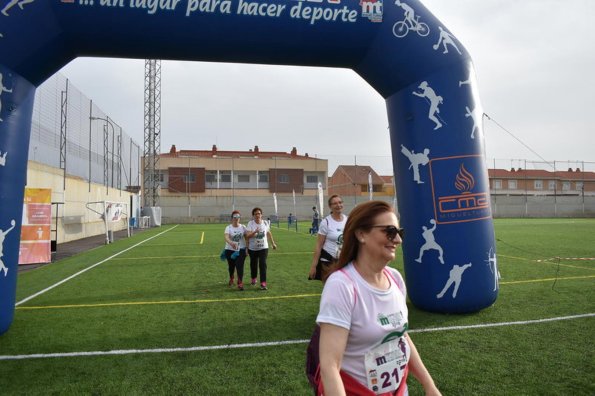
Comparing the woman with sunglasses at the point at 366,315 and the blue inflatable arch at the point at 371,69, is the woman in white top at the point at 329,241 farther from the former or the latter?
the woman with sunglasses at the point at 366,315

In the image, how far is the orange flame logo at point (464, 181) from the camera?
603 centimetres

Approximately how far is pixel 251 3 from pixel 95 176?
25.3 m

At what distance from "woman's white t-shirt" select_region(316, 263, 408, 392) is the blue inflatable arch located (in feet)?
14.5

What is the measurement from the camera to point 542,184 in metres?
65.8

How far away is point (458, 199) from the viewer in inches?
236

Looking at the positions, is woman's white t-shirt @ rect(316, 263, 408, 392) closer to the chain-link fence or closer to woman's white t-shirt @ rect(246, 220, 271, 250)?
woman's white t-shirt @ rect(246, 220, 271, 250)

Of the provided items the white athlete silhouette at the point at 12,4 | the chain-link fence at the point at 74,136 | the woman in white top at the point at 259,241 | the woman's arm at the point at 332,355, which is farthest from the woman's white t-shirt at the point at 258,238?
the chain-link fence at the point at 74,136

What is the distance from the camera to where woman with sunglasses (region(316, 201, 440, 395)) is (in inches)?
68.1

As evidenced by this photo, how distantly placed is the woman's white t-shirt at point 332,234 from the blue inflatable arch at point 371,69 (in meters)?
1.06

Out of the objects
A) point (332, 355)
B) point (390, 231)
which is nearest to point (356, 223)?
point (390, 231)

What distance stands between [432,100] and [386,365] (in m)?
5.07

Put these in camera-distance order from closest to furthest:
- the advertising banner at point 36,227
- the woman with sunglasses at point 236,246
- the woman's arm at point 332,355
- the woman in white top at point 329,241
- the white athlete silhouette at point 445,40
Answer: the woman's arm at point 332,355 → the white athlete silhouette at point 445,40 → the woman in white top at point 329,241 → the woman with sunglasses at point 236,246 → the advertising banner at point 36,227

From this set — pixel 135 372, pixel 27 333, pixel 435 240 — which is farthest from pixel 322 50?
pixel 27 333

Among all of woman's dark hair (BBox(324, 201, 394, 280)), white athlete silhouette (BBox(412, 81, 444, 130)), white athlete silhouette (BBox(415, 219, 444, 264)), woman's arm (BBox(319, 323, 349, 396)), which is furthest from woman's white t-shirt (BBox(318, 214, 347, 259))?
woman's arm (BBox(319, 323, 349, 396))
